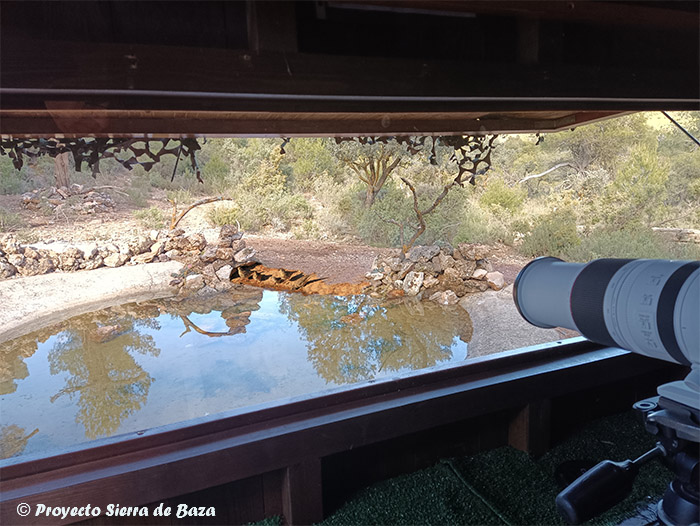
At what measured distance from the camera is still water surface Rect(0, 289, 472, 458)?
11.9ft

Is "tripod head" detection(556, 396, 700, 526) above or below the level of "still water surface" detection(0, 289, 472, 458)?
above

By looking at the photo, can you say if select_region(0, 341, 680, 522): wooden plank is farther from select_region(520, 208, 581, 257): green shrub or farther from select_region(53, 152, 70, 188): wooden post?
select_region(520, 208, 581, 257): green shrub

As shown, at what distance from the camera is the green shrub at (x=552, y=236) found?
528 cm

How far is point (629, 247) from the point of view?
4750 millimetres

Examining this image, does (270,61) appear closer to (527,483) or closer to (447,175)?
(527,483)

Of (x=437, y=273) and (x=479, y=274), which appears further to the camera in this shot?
(x=437, y=273)

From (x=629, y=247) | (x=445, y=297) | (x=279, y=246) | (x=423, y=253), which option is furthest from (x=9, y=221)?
(x=629, y=247)

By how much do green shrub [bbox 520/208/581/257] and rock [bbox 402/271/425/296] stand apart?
51.4 inches

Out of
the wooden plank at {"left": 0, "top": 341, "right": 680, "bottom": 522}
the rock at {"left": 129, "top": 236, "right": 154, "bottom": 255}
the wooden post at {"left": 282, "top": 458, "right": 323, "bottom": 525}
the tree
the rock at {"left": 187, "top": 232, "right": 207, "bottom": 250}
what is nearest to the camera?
the wooden plank at {"left": 0, "top": 341, "right": 680, "bottom": 522}

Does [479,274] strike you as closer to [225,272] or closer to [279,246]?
[279,246]

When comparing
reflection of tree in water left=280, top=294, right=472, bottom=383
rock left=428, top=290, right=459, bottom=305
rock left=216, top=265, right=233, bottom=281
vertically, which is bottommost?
reflection of tree in water left=280, top=294, right=472, bottom=383

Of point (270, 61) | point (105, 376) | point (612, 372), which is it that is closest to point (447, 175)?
point (105, 376)

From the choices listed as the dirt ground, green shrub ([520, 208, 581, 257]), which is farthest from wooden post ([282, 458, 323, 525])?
green shrub ([520, 208, 581, 257])

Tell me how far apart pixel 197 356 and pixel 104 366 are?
0.80 m
